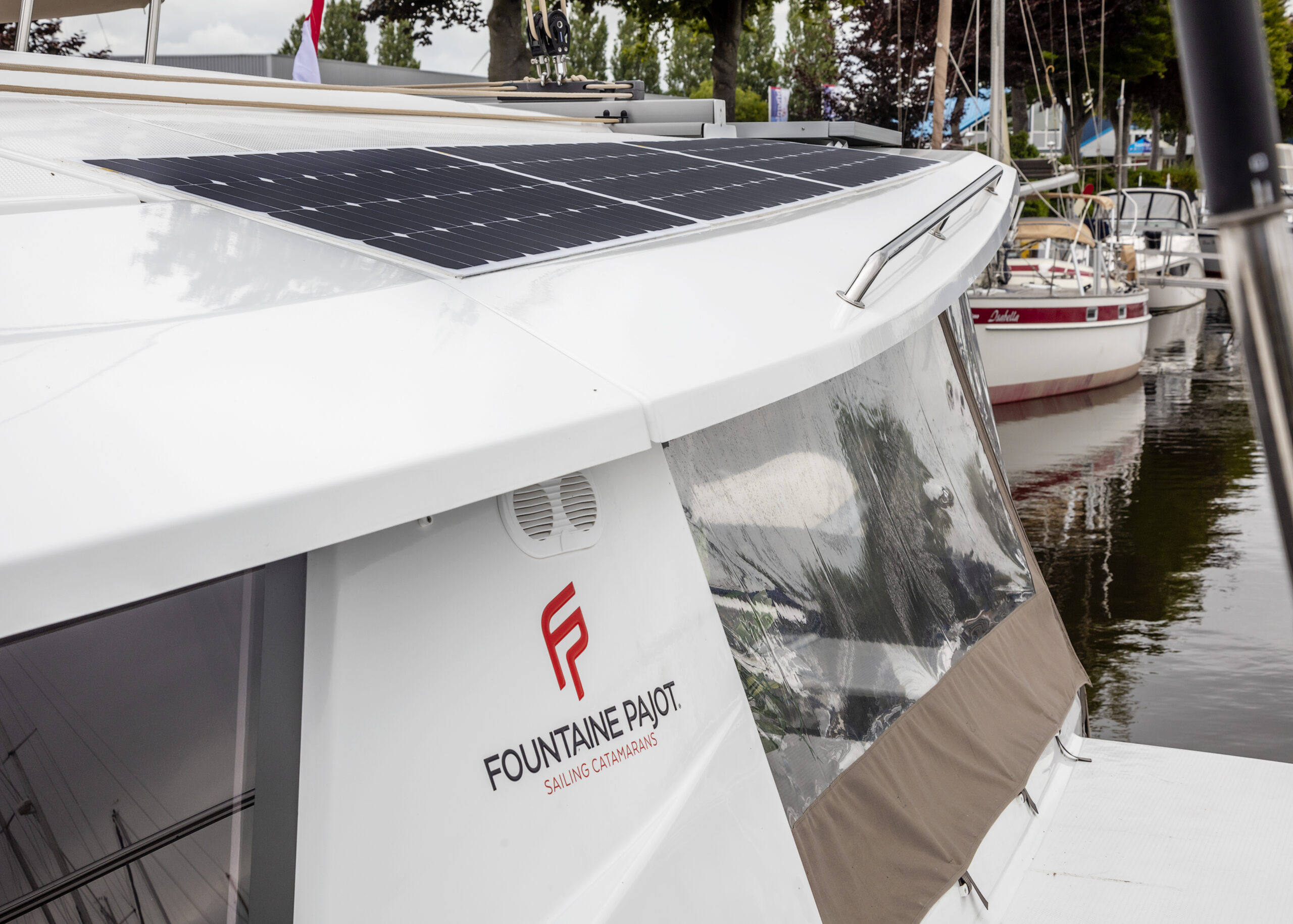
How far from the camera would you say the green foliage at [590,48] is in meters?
50.8

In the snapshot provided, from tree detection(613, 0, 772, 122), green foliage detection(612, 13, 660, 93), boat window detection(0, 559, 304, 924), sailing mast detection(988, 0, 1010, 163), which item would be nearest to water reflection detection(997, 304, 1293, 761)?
sailing mast detection(988, 0, 1010, 163)

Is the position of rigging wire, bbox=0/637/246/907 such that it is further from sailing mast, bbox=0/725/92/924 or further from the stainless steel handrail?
the stainless steel handrail

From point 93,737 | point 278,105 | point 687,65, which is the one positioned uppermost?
point 687,65

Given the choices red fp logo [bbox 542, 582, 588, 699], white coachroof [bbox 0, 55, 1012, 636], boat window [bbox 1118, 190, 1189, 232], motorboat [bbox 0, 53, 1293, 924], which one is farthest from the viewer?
boat window [bbox 1118, 190, 1189, 232]

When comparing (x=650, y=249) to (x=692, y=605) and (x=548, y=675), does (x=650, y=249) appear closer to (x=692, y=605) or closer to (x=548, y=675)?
(x=692, y=605)

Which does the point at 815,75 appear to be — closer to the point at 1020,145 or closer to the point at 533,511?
the point at 1020,145

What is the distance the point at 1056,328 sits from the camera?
13.7m

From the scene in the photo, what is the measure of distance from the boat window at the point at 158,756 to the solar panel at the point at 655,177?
1474mm

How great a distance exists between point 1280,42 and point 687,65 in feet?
93.1

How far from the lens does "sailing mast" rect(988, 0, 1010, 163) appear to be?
1334cm

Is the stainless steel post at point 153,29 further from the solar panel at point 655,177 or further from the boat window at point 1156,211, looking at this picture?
the boat window at point 1156,211

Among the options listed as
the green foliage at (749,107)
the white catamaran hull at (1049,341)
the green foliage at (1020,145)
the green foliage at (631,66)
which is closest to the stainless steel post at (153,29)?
the white catamaran hull at (1049,341)

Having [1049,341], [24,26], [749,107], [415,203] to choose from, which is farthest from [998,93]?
[749,107]

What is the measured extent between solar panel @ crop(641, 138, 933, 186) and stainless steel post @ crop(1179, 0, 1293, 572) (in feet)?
9.27
